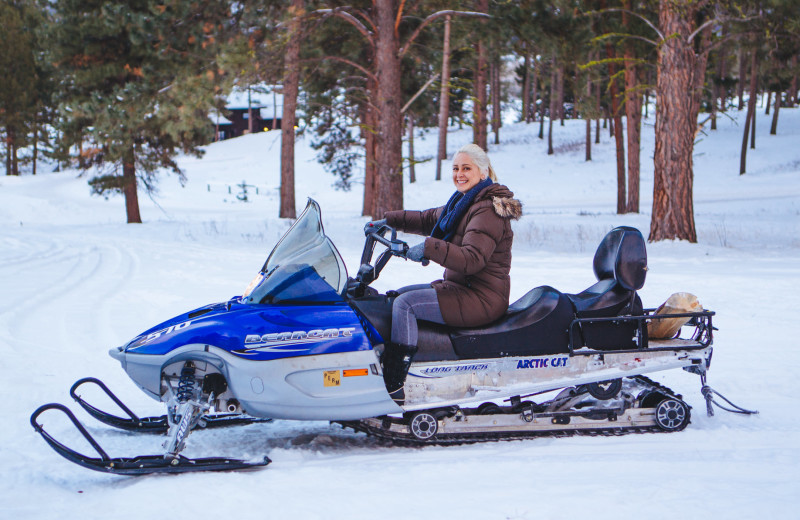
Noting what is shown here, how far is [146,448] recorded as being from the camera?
13.8ft

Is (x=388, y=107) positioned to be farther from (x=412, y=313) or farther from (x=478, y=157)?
(x=412, y=313)

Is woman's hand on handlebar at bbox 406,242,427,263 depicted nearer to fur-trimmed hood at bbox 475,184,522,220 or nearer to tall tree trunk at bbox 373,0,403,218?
fur-trimmed hood at bbox 475,184,522,220

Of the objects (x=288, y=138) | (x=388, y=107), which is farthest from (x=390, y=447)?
(x=288, y=138)

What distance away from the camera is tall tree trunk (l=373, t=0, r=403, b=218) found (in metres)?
14.2

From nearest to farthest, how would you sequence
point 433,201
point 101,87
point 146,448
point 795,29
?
1. point 146,448
2. point 795,29
3. point 101,87
4. point 433,201

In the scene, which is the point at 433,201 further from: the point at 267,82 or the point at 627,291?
the point at 627,291

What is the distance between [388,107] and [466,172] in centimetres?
1053

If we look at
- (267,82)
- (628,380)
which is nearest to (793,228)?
(267,82)

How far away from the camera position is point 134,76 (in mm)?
23734

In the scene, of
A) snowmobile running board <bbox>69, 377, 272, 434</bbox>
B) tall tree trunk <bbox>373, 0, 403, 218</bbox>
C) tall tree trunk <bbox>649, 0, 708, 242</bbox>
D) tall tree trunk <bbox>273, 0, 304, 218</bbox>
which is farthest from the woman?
tall tree trunk <bbox>273, 0, 304, 218</bbox>

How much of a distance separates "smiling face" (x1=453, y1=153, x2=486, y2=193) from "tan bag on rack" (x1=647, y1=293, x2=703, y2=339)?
153cm

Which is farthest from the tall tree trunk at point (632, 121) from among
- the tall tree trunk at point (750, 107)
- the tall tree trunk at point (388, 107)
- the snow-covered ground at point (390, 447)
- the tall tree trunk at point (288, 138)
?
the tall tree trunk at point (750, 107)

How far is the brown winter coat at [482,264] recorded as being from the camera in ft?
13.3

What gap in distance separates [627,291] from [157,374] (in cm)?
289
